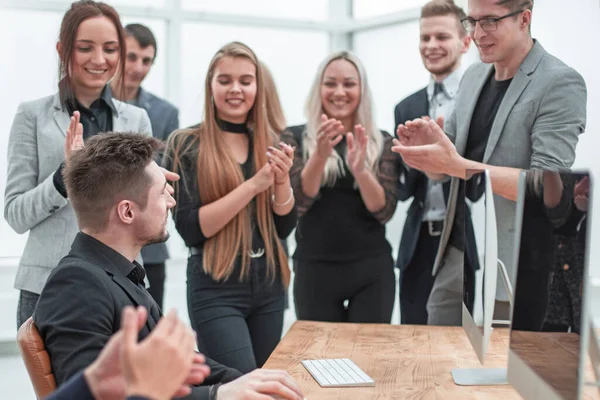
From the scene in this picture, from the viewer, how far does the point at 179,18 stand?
516 cm

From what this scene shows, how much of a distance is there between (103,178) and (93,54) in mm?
997

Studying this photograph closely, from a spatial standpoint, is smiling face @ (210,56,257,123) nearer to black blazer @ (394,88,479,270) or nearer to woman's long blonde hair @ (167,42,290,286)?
woman's long blonde hair @ (167,42,290,286)

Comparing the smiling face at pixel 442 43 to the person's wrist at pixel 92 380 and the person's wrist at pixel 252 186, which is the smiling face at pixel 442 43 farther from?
the person's wrist at pixel 92 380

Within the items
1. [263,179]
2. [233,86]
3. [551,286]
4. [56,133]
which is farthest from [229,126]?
[551,286]

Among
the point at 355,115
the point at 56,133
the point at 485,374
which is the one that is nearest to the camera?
the point at 485,374

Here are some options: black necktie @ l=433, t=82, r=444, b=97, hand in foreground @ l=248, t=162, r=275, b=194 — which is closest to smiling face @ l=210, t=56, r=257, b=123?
hand in foreground @ l=248, t=162, r=275, b=194

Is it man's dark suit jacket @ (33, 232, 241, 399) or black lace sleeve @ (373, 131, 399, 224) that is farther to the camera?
black lace sleeve @ (373, 131, 399, 224)

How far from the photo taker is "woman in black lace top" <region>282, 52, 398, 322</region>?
318cm

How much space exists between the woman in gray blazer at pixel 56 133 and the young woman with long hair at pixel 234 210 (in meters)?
0.39

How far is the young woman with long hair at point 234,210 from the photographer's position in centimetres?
A: 281

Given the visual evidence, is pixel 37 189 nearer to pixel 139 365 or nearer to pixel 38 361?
pixel 38 361

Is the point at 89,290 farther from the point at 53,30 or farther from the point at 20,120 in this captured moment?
the point at 53,30

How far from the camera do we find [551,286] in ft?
4.38

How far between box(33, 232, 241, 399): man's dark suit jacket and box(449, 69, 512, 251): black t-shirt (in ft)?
4.44
